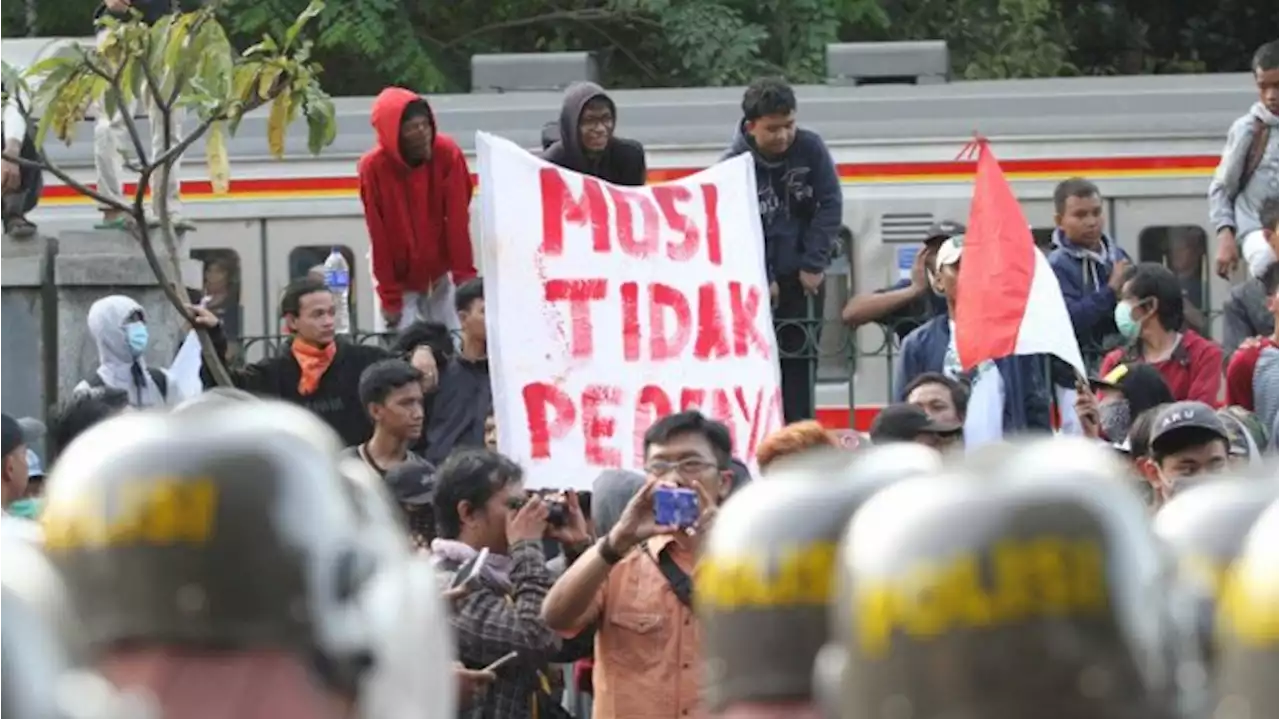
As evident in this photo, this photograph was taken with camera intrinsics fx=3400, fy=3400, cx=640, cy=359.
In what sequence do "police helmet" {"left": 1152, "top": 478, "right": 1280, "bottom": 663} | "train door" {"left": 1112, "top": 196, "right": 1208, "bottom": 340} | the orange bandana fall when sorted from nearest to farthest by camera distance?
"police helmet" {"left": 1152, "top": 478, "right": 1280, "bottom": 663} → the orange bandana → "train door" {"left": 1112, "top": 196, "right": 1208, "bottom": 340}

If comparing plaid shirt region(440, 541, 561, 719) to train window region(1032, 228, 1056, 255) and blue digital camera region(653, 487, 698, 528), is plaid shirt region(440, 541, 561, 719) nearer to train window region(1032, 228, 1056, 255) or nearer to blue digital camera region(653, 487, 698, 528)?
blue digital camera region(653, 487, 698, 528)

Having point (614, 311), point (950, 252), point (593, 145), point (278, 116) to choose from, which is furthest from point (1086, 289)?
point (278, 116)

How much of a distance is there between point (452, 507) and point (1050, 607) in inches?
208

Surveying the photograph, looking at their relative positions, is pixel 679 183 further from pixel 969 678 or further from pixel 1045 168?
pixel 969 678

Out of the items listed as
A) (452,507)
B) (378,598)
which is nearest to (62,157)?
(452,507)

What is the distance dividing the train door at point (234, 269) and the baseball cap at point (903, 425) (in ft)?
26.1

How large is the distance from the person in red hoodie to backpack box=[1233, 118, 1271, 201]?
2.51m

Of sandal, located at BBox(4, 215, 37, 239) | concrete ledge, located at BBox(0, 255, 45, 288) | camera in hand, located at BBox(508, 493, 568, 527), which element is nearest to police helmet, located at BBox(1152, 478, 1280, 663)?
camera in hand, located at BBox(508, 493, 568, 527)

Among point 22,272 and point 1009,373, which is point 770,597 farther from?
point 22,272

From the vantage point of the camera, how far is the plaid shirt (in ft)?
26.5

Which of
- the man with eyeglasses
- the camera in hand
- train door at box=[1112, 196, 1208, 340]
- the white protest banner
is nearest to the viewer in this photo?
the man with eyeglasses

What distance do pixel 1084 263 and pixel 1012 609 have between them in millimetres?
9482

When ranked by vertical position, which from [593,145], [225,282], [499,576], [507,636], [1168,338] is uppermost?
[593,145]

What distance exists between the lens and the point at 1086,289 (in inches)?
493
